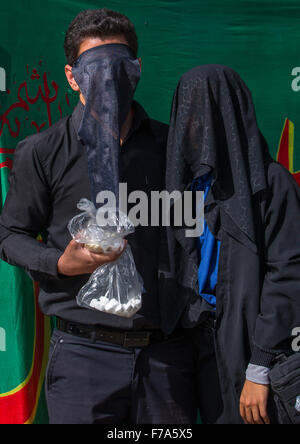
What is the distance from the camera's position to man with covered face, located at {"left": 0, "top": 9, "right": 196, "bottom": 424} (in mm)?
1723

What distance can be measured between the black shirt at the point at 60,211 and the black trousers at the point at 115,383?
0.10m

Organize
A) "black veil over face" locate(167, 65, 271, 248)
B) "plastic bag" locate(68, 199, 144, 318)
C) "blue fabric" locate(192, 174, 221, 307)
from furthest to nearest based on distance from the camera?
"blue fabric" locate(192, 174, 221, 307) < "black veil over face" locate(167, 65, 271, 248) < "plastic bag" locate(68, 199, 144, 318)

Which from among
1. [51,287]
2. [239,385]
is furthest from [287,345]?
[51,287]

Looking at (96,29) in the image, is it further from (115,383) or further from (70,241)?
(115,383)

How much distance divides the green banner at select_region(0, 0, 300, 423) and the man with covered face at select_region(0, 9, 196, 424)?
413 millimetres

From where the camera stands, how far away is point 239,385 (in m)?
1.72

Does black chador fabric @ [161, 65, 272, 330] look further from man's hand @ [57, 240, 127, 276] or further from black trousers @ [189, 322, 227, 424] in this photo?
man's hand @ [57, 240, 127, 276]

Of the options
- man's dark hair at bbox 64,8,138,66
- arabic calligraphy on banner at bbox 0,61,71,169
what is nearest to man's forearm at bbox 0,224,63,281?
arabic calligraphy on banner at bbox 0,61,71,169

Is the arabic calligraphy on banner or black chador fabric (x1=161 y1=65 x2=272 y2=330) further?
the arabic calligraphy on banner

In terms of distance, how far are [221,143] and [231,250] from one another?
0.35 metres

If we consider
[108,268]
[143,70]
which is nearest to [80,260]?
[108,268]

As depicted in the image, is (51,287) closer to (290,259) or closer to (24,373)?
(24,373)

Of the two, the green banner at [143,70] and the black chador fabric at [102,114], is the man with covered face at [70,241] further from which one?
the green banner at [143,70]

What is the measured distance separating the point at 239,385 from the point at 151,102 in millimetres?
1368
